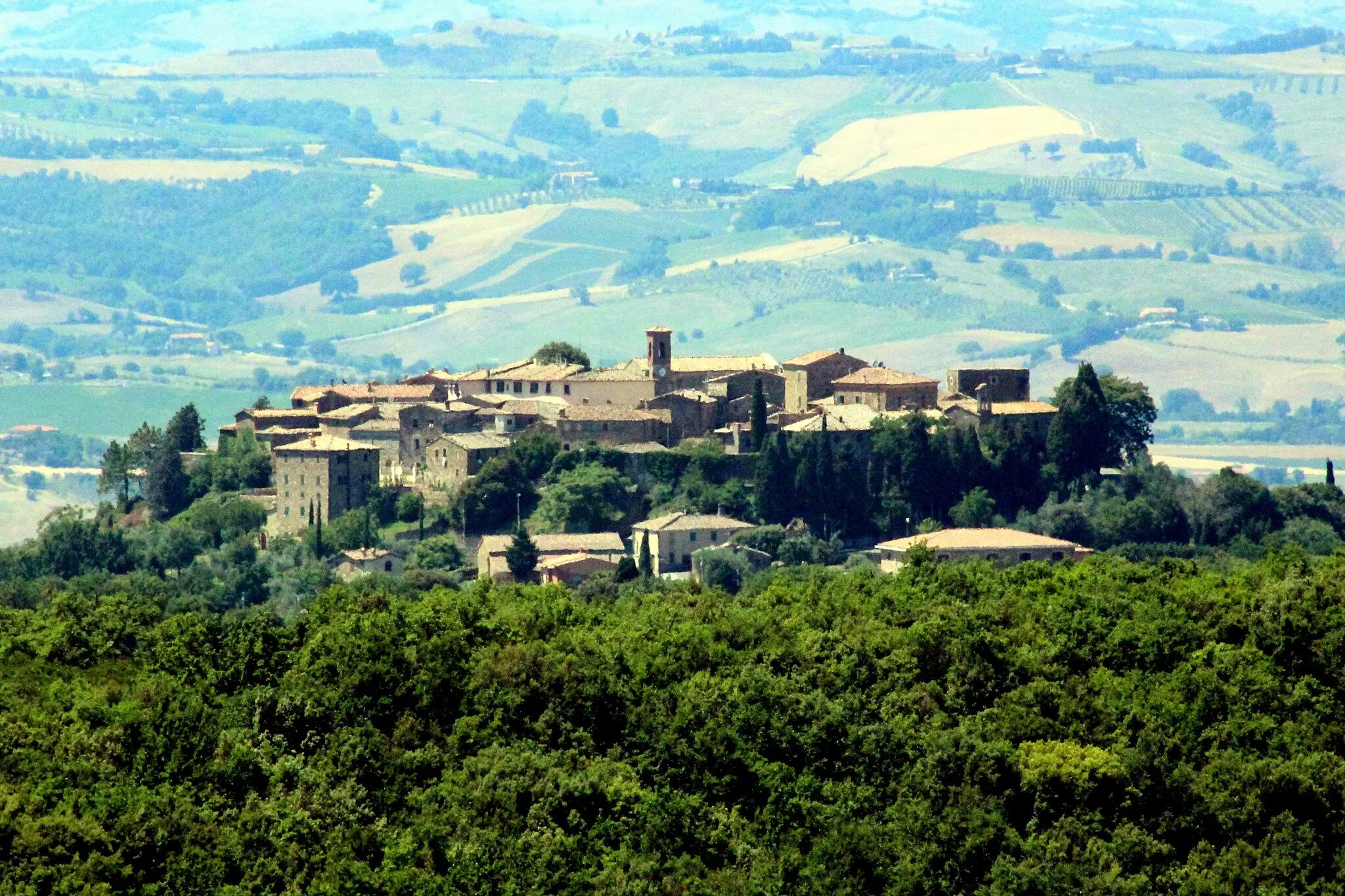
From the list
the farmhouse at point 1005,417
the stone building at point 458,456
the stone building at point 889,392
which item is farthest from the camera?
the stone building at point 889,392

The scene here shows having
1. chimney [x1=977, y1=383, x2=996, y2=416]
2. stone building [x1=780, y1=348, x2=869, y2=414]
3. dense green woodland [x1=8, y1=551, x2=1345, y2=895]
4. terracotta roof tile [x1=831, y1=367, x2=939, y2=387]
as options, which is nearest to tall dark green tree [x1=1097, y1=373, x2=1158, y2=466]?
chimney [x1=977, y1=383, x2=996, y2=416]

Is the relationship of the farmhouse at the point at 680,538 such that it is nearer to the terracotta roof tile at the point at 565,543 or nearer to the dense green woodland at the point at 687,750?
the terracotta roof tile at the point at 565,543

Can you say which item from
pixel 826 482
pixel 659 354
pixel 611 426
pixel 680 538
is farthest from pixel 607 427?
pixel 826 482

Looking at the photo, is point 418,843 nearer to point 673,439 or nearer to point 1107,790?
point 1107,790

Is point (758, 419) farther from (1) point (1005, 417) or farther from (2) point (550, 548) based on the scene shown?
(2) point (550, 548)

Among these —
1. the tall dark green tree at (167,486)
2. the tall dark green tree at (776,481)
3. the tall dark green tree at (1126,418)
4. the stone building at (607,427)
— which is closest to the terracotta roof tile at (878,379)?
A: the tall dark green tree at (1126,418)

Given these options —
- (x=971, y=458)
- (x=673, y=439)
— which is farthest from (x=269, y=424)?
(x=971, y=458)

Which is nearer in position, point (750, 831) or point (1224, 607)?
point (750, 831)

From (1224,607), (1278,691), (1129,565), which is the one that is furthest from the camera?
(1129,565)
